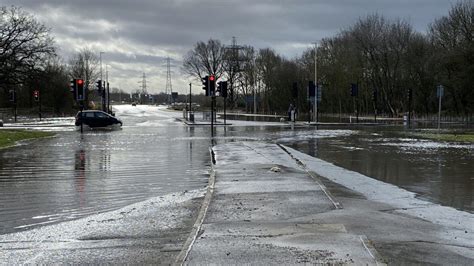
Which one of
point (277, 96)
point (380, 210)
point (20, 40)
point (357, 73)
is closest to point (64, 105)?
point (277, 96)

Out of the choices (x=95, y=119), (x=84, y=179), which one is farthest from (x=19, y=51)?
(x=84, y=179)

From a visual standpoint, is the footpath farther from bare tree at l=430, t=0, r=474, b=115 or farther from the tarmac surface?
bare tree at l=430, t=0, r=474, b=115

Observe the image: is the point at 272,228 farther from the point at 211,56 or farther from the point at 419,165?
the point at 211,56

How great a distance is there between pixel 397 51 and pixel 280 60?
93.8ft

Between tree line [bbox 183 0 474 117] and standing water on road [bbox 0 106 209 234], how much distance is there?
147ft

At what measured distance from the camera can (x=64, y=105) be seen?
88250 millimetres

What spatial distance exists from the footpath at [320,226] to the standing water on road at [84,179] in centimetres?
179

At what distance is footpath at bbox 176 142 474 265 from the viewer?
19.2ft

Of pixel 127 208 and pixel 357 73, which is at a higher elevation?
pixel 357 73

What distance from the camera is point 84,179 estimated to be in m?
13.4

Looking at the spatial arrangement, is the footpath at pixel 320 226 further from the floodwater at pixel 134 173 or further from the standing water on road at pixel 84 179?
the standing water on road at pixel 84 179

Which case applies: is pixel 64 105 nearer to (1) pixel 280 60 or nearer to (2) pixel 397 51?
(1) pixel 280 60

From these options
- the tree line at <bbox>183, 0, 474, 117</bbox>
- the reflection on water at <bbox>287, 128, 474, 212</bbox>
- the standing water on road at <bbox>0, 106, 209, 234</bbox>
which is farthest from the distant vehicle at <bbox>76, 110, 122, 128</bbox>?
the tree line at <bbox>183, 0, 474, 117</bbox>

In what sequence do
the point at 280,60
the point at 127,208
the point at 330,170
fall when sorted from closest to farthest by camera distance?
the point at 127,208, the point at 330,170, the point at 280,60
